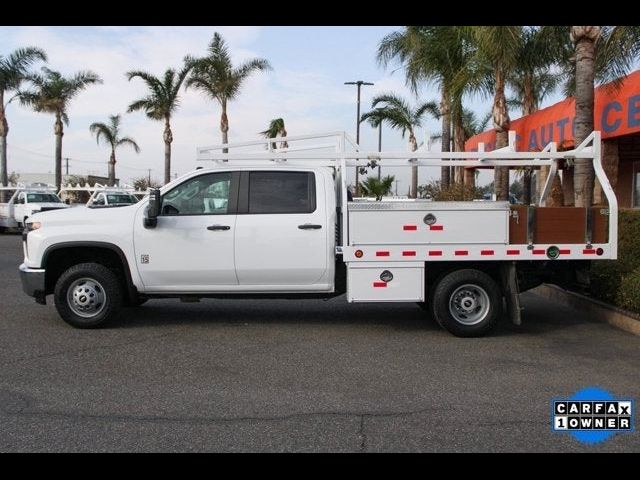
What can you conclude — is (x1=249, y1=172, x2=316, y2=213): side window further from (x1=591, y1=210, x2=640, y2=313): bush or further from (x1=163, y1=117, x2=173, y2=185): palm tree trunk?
(x1=163, y1=117, x2=173, y2=185): palm tree trunk

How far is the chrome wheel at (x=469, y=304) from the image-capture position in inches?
280

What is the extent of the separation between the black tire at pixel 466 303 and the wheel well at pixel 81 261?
3.54m

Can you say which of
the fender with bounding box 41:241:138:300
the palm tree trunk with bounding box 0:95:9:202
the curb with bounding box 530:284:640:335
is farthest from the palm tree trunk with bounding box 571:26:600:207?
the palm tree trunk with bounding box 0:95:9:202

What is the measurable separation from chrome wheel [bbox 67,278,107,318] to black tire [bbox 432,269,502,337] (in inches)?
151

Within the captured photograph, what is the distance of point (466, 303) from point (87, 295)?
4.33 m

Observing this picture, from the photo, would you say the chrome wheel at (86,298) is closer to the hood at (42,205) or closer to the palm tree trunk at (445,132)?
the palm tree trunk at (445,132)

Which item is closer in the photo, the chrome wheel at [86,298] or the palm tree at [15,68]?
the chrome wheel at [86,298]

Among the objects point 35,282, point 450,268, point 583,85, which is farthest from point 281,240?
point 583,85

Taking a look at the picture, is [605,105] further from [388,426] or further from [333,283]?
[388,426]

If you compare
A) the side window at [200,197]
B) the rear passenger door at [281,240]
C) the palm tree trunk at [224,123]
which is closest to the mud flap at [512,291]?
the rear passenger door at [281,240]

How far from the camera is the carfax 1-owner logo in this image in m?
4.35

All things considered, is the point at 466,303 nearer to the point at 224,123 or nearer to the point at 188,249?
the point at 188,249

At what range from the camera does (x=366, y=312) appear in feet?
28.4
